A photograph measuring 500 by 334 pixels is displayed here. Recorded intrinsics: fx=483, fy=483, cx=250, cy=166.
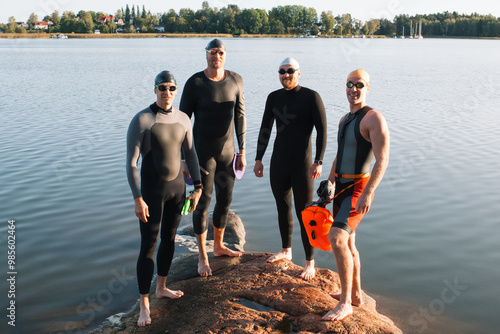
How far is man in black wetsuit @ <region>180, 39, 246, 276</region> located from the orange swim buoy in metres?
1.24

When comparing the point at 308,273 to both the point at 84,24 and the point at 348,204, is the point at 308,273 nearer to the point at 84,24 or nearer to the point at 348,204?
the point at 348,204

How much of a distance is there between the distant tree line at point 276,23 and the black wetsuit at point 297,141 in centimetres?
9318

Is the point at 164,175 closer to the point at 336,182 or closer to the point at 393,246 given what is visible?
the point at 336,182

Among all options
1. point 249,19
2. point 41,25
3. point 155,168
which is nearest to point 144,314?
point 155,168

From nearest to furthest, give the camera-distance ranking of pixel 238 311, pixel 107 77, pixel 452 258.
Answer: pixel 238 311 < pixel 452 258 < pixel 107 77

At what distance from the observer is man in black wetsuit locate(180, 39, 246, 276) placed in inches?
194

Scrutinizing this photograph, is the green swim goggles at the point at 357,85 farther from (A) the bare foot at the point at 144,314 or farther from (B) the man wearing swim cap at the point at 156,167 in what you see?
(A) the bare foot at the point at 144,314

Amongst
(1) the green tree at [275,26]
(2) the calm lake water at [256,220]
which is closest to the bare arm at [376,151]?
(2) the calm lake water at [256,220]

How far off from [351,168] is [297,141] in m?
0.87

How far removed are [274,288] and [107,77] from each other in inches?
983

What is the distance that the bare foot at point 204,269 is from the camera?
4938 millimetres

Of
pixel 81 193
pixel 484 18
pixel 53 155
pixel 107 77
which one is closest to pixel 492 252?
pixel 81 193

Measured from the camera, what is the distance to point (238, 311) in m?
4.04

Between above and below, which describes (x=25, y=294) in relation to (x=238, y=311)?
below
